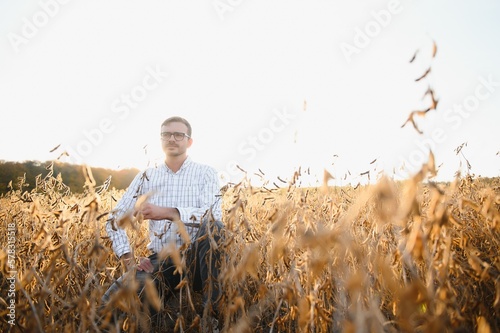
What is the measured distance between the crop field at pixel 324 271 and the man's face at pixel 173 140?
903 millimetres

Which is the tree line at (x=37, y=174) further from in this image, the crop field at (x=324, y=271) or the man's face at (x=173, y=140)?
the crop field at (x=324, y=271)

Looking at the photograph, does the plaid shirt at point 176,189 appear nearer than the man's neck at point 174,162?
Yes

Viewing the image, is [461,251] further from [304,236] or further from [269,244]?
[304,236]

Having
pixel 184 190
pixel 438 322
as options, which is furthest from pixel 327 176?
pixel 184 190

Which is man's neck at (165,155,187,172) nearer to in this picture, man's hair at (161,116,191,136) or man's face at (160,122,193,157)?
man's face at (160,122,193,157)

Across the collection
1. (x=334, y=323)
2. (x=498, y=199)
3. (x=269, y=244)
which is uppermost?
(x=498, y=199)

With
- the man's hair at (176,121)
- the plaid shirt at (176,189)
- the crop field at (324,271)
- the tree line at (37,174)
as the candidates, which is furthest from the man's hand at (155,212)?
the tree line at (37,174)

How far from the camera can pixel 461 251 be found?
2.14m

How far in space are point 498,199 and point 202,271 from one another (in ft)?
5.30

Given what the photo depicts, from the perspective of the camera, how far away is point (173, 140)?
8.90 feet

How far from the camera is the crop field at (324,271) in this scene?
0.72 metres

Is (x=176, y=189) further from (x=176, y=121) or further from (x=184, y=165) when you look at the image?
(x=176, y=121)

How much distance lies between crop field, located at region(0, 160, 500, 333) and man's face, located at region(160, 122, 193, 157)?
0.90 metres

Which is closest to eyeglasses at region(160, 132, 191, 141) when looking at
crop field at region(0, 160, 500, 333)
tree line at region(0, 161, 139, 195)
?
crop field at region(0, 160, 500, 333)
